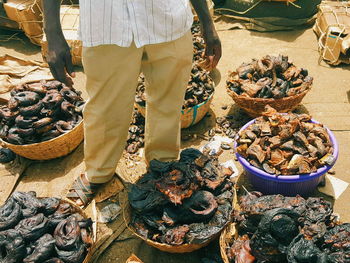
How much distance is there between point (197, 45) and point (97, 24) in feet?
12.2

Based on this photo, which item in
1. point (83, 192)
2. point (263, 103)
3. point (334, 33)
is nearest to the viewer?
point (83, 192)

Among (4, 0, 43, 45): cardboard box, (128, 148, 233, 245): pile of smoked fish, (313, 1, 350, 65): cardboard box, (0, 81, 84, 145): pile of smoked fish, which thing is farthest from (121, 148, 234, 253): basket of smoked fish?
(4, 0, 43, 45): cardboard box

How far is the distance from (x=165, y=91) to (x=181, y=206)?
1161mm

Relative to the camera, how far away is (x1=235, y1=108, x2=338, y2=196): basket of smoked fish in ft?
11.6

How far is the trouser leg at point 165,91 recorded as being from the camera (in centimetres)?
321

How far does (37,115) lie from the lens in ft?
15.2

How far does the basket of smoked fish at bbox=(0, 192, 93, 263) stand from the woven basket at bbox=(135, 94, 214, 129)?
5.91 feet

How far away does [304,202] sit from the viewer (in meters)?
3.08

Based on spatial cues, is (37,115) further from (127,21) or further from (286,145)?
(286,145)

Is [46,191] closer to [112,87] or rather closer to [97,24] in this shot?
[112,87]

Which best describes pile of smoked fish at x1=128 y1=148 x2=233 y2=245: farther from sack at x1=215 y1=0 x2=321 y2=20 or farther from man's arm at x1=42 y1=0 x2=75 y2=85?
sack at x1=215 y1=0 x2=321 y2=20

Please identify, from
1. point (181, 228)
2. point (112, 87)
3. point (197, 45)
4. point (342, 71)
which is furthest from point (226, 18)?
point (181, 228)

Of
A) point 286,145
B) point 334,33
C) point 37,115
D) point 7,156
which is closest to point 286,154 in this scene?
point 286,145

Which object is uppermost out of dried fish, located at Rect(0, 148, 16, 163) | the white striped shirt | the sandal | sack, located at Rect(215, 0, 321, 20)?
the white striped shirt
